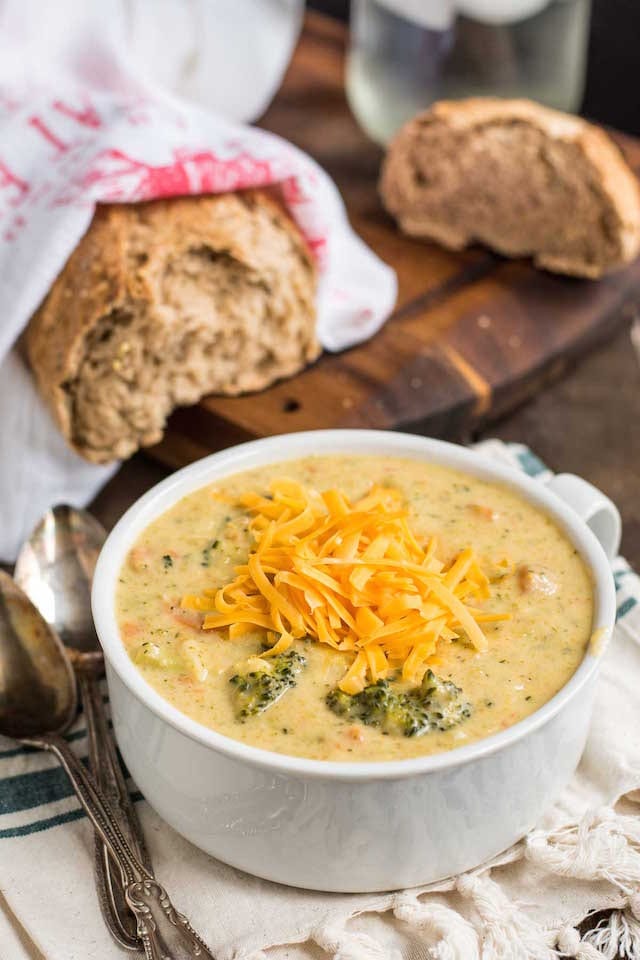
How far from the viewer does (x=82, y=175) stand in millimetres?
2428

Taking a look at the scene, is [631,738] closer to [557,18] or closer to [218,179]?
[218,179]

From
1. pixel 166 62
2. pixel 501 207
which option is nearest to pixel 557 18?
pixel 501 207

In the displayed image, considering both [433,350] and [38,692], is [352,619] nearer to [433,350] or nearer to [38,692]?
[38,692]

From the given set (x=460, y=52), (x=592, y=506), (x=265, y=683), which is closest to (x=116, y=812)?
(x=265, y=683)

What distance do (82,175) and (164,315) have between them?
34 centimetres

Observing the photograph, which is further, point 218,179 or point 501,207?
point 501,207

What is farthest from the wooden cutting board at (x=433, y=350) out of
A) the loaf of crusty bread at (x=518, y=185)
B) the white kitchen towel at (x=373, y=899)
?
the white kitchen towel at (x=373, y=899)

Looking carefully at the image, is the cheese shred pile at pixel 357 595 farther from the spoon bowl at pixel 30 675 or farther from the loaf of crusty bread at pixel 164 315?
the loaf of crusty bread at pixel 164 315

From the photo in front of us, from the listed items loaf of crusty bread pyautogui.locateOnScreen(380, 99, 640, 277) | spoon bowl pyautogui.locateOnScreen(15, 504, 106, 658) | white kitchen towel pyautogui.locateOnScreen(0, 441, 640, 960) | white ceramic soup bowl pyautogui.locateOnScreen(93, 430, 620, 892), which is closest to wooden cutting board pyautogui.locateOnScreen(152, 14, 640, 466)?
loaf of crusty bread pyautogui.locateOnScreen(380, 99, 640, 277)

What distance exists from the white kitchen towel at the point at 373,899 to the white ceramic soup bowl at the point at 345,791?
40 millimetres

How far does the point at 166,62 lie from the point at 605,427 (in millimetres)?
1539

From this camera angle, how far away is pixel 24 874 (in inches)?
66.2

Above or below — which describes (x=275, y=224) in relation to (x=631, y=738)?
above

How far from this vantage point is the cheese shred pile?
63.7 inches
